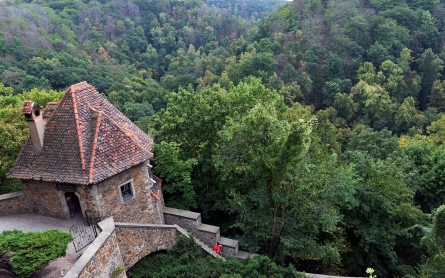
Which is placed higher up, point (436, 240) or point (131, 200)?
point (131, 200)

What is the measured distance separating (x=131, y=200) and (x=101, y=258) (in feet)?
12.7

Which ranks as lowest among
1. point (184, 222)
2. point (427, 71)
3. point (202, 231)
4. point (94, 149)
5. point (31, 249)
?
point (202, 231)

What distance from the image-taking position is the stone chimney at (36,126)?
14.7m

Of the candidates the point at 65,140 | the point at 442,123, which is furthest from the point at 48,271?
the point at 442,123

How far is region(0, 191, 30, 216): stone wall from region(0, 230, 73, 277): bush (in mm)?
4936

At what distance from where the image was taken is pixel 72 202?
15.6m

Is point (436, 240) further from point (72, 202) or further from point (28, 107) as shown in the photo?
point (28, 107)

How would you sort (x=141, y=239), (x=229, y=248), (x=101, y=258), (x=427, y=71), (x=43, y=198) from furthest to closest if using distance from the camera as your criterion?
(x=427, y=71) < (x=229, y=248) < (x=43, y=198) < (x=141, y=239) < (x=101, y=258)

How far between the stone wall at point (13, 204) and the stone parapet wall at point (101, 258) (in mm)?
4931

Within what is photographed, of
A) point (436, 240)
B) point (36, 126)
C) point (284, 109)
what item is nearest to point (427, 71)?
point (284, 109)

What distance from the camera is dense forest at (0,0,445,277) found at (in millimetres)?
16500

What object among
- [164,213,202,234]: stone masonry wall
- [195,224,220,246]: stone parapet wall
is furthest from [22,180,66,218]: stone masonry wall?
[195,224,220,246]: stone parapet wall

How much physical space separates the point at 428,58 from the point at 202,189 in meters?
55.5

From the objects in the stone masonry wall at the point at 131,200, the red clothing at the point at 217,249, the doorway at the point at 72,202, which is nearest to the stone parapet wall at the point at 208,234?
the red clothing at the point at 217,249
